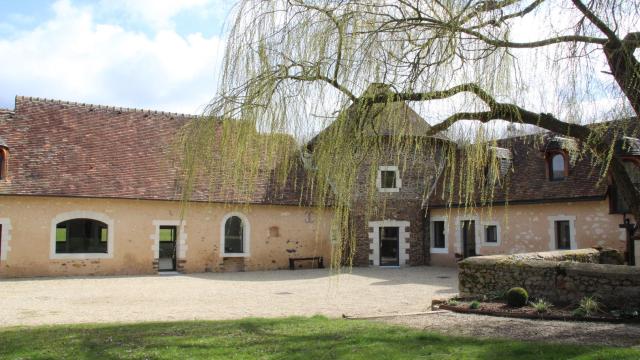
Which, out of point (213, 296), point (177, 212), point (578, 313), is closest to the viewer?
point (578, 313)

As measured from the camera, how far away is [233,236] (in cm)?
1877

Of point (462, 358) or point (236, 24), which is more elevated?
point (236, 24)

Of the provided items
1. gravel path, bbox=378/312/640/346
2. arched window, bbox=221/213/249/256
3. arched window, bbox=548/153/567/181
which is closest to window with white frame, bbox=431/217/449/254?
arched window, bbox=548/153/567/181

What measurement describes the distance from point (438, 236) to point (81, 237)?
38.3 ft

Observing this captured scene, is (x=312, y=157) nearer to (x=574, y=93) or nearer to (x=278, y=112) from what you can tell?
(x=278, y=112)

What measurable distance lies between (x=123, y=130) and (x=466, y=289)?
1290cm

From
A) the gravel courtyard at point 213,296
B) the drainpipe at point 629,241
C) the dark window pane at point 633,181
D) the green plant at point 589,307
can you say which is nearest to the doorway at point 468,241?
the gravel courtyard at point 213,296

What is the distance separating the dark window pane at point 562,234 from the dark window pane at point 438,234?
446 cm

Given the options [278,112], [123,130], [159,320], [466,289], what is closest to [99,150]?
[123,130]

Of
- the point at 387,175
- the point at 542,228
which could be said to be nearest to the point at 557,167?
the point at 542,228

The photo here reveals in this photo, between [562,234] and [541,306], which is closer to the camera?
[541,306]

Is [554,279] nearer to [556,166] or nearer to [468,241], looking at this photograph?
[556,166]

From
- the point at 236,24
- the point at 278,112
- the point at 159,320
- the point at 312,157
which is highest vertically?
the point at 236,24

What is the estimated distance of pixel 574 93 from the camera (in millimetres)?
5238
